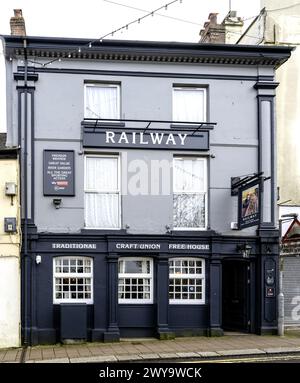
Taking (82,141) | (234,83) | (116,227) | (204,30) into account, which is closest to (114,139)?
(82,141)

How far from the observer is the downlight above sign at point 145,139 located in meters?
18.8

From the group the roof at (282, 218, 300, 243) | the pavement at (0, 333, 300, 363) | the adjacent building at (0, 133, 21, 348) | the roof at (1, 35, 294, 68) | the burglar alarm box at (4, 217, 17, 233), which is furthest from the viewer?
the roof at (282, 218, 300, 243)

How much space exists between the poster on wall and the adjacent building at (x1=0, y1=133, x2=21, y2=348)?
6434mm

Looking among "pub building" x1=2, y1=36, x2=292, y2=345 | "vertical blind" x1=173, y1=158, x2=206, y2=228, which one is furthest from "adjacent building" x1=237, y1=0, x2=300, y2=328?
"vertical blind" x1=173, y1=158, x2=206, y2=228

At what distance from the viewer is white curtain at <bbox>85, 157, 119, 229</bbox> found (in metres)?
18.9

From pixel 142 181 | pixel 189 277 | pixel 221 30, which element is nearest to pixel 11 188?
pixel 142 181

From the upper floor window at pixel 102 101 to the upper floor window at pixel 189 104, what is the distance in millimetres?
1825

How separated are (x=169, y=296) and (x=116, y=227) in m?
2.61

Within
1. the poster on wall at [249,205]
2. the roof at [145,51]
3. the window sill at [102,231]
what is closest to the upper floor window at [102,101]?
the roof at [145,51]

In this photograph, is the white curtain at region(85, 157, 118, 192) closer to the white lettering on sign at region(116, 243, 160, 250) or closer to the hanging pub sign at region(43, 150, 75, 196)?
the hanging pub sign at region(43, 150, 75, 196)

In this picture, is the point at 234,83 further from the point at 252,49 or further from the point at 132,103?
the point at 132,103

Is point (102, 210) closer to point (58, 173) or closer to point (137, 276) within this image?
point (58, 173)

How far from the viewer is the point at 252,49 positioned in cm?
1958

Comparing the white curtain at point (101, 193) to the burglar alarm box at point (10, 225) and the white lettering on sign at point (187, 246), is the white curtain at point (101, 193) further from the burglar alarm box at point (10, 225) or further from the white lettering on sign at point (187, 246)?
the burglar alarm box at point (10, 225)
